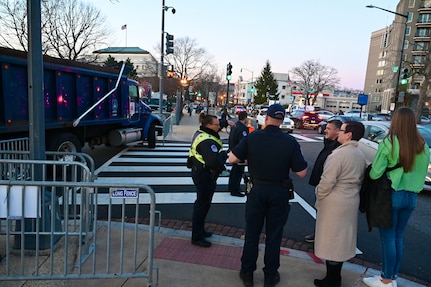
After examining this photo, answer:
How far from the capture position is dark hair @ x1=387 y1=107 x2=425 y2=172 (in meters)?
3.22

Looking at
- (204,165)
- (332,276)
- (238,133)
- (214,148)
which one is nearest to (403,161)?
(332,276)

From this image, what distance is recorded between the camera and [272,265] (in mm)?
3449

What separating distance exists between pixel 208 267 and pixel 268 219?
999 mm

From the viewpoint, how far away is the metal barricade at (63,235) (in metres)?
3.04

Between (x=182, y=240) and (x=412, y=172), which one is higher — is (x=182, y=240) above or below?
below

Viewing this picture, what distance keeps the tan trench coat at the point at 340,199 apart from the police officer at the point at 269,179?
0.30 metres

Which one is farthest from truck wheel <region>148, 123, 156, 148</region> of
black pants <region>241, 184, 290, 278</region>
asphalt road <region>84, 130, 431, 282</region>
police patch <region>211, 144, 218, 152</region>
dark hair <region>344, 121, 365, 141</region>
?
dark hair <region>344, 121, 365, 141</region>

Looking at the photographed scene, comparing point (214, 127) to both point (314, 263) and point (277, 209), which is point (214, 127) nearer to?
point (277, 209)

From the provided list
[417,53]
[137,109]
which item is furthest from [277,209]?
[417,53]

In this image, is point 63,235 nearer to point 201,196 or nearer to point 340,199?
point 201,196

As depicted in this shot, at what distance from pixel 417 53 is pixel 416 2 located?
1101 cm

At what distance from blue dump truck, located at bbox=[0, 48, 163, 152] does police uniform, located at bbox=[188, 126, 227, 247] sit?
4.65 metres

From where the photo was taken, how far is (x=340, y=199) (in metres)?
3.38

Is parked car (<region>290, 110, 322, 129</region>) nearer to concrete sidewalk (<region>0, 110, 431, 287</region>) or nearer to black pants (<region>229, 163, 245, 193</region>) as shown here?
black pants (<region>229, 163, 245, 193</region>)
